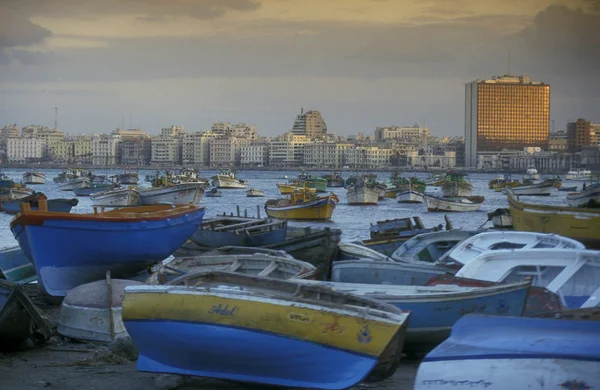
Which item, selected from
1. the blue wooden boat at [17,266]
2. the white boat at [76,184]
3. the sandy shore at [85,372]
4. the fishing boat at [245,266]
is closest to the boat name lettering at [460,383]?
the sandy shore at [85,372]

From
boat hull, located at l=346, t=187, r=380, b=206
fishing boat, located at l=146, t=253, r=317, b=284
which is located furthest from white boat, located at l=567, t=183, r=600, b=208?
fishing boat, located at l=146, t=253, r=317, b=284

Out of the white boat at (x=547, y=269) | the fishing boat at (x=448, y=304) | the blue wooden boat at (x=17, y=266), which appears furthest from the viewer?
the blue wooden boat at (x=17, y=266)

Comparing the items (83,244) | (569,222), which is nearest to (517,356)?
(83,244)

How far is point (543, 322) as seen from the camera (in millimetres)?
6695

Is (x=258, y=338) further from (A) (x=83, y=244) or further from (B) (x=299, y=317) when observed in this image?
(A) (x=83, y=244)

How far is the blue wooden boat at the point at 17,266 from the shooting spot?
603 inches

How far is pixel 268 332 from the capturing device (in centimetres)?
835

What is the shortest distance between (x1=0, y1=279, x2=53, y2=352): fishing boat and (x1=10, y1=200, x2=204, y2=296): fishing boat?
2.86m

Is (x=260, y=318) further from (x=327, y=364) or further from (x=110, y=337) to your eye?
(x=110, y=337)

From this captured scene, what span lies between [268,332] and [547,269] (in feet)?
15.6

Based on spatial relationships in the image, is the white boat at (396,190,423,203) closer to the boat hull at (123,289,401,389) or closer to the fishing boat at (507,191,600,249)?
the fishing boat at (507,191,600,249)

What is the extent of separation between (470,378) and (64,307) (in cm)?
649

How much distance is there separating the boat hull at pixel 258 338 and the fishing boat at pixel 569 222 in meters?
12.1

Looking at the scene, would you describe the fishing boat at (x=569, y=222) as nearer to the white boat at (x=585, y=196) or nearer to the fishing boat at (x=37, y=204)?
the fishing boat at (x=37, y=204)
